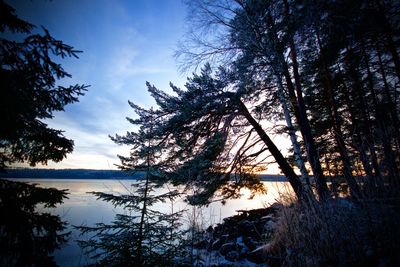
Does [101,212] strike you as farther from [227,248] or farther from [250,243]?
[250,243]

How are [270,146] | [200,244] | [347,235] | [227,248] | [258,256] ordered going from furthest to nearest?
[270,146] < [200,244] < [227,248] < [258,256] < [347,235]

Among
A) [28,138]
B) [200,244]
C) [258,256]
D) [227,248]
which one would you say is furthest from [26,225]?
[227,248]

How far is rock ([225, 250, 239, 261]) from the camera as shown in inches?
217

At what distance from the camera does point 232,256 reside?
5590 mm

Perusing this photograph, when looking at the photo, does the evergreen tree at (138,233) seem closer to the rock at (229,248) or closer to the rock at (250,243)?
the rock at (229,248)

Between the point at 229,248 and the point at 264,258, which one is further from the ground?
the point at 264,258

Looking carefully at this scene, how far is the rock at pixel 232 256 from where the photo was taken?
18.1 ft

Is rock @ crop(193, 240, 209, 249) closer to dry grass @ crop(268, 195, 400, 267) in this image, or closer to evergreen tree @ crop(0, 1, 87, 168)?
dry grass @ crop(268, 195, 400, 267)

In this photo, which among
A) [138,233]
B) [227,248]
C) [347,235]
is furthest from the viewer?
[227,248]

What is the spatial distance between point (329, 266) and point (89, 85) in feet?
17.3

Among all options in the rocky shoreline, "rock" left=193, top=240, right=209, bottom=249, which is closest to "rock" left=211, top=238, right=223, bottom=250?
the rocky shoreline

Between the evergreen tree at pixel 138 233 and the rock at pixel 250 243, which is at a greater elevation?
the evergreen tree at pixel 138 233

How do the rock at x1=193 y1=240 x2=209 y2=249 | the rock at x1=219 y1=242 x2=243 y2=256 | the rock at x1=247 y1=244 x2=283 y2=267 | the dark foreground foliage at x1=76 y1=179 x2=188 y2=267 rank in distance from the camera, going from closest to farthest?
the dark foreground foliage at x1=76 y1=179 x2=188 y2=267, the rock at x1=247 y1=244 x2=283 y2=267, the rock at x1=193 y1=240 x2=209 y2=249, the rock at x1=219 y1=242 x2=243 y2=256

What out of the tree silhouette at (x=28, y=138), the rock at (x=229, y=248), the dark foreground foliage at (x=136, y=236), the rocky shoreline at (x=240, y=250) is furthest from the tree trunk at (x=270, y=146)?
the tree silhouette at (x=28, y=138)
